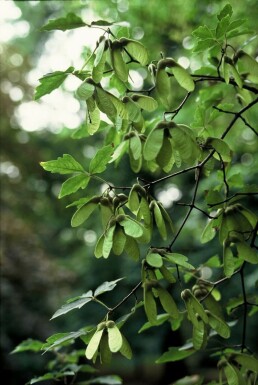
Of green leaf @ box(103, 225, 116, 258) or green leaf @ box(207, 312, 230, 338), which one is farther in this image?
green leaf @ box(207, 312, 230, 338)

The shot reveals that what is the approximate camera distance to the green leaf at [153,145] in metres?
0.78

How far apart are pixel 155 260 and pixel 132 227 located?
72 mm

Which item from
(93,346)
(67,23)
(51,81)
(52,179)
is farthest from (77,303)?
(52,179)

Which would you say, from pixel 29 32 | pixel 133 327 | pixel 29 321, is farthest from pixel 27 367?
pixel 29 32

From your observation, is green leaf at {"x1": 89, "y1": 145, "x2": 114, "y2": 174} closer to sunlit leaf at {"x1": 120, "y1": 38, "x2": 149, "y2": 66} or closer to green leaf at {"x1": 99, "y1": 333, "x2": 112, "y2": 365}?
sunlit leaf at {"x1": 120, "y1": 38, "x2": 149, "y2": 66}

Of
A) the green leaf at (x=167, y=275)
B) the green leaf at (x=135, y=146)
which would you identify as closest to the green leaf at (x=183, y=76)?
the green leaf at (x=135, y=146)

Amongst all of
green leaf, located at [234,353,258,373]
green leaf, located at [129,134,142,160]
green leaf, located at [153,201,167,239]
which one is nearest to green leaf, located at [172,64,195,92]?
green leaf, located at [129,134,142,160]

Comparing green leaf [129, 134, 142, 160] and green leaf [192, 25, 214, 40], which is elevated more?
green leaf [192, 25, 214, 40]

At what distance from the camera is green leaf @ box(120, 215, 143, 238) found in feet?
2.60

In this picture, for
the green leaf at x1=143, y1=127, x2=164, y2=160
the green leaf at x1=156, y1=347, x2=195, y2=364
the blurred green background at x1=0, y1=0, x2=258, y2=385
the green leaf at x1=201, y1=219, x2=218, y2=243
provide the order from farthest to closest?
the blurred green background at x1=0, y1=0, x2=258, y2=385 → the green leaf at x1=156, y1=347, x2=195, y2=364 → the green leaf at x1=201, y1=219, x2=218, y2=243 → the green leaf at x1=143, y1=127, x2=164, y2=160

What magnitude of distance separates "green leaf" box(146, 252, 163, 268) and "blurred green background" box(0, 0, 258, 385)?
0.47 meters

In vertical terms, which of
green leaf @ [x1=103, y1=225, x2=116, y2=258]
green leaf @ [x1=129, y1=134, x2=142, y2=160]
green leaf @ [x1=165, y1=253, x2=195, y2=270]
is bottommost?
green leaf @ [x1=165, y1=253, x2=195, y2=270]

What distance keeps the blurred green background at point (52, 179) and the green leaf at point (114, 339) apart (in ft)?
1.85

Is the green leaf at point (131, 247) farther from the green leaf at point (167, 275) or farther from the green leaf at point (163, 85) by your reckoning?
the green leaf at point (163, 85)
